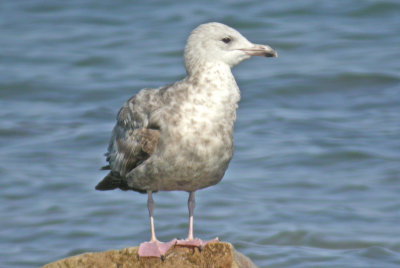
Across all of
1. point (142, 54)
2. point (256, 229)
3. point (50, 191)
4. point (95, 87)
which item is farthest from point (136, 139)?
point (142, 54)

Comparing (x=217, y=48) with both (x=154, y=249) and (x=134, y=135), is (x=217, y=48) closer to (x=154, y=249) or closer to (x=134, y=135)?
(x=134, y=135)

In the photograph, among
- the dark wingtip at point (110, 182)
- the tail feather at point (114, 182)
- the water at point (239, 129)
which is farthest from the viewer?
the water at point (239, 129)

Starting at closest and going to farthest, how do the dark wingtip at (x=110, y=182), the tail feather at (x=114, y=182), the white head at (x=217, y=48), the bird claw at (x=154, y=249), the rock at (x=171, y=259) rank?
the rock at (x=171, y=259) → the bird claw at (x=154, y=249) → the white head at (x=217, y=48) → the tail feather at (x=114, y=182) → the dark wingtip at (x=110, y=182)

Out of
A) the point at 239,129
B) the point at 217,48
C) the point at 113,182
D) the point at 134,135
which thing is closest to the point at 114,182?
the point at 113,182

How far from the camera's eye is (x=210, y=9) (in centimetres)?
1634

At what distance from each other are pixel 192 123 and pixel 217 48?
0.60m

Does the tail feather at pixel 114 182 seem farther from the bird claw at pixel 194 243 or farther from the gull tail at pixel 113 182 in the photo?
the bird claw at pixel 194 243

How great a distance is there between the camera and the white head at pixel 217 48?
6.88 meters

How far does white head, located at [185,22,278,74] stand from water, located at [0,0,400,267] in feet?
8.71

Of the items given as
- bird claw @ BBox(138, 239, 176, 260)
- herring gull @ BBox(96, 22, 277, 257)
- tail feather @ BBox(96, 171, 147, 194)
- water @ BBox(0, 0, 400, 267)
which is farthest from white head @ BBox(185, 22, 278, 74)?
water @ BBox(0, 0, 400, 267)

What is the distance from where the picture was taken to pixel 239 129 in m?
12.1

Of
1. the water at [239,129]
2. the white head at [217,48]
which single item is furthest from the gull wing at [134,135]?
the water at [239,129]

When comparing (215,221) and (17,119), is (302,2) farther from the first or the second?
(215,221)

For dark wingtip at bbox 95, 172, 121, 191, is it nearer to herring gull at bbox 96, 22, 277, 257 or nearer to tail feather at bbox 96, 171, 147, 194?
tail feather at bbox 96, 171, 147, 194
